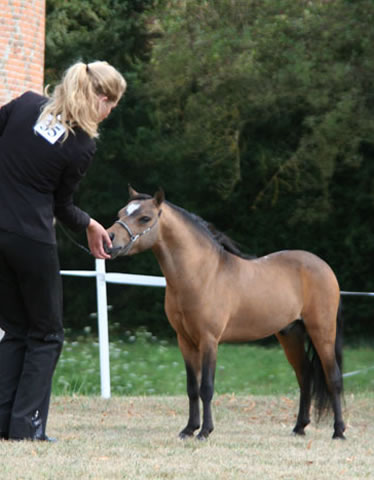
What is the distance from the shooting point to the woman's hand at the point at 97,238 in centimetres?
461

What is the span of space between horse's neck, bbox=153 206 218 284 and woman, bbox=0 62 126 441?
907 mm

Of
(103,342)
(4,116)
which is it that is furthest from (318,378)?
(4,116)

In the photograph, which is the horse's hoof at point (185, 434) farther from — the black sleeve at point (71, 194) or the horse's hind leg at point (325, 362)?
the black sleeve at point (71, 194)

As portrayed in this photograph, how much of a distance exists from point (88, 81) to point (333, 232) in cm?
1204

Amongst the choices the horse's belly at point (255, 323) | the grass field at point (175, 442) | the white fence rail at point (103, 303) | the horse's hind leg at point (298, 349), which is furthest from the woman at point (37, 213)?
the white fence rail at point (103, 303)

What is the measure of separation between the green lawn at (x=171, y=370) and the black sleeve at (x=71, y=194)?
3.91 m

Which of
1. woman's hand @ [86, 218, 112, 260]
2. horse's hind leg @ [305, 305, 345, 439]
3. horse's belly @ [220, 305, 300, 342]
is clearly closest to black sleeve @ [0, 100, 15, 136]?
woman's hand @ [86, 218, 112, 260]

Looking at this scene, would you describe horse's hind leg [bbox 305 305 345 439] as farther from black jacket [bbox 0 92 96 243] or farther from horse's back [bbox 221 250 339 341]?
black jacket [bbox 0 92 96 243]

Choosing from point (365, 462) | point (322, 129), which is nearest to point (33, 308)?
point (365, 462)

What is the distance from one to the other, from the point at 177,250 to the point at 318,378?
165 cm

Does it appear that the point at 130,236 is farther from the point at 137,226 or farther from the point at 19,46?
the point at 19,46

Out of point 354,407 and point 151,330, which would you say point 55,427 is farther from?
point 151,330

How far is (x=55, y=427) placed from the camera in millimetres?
5570

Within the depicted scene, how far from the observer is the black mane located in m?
5.45
